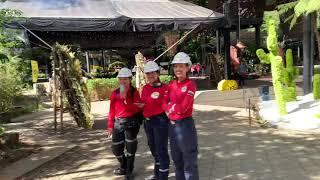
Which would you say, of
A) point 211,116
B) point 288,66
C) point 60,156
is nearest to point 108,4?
point 211,116

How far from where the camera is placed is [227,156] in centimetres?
812

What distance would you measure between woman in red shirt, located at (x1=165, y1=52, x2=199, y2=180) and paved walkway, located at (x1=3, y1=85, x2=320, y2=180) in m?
1.41

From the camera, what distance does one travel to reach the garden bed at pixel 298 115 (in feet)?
33.5

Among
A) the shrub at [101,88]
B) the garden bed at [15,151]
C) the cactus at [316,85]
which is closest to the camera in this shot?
the garden bed at [15,151]

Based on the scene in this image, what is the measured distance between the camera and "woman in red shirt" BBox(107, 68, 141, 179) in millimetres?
6875

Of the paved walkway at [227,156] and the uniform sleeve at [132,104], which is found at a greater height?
the uniform sleeve at [132,104]

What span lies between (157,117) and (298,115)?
5499mm

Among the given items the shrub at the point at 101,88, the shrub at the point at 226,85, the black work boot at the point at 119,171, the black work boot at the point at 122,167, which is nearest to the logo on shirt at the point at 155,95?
the black work boot at the point at 122,167

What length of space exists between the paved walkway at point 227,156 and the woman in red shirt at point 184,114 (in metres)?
1.41

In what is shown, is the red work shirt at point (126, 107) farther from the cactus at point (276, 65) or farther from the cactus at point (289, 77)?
the cactus at point (289, 77)

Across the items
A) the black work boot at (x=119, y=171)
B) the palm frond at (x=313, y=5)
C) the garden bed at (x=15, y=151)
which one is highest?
the palm frond at (x=313, y=5)

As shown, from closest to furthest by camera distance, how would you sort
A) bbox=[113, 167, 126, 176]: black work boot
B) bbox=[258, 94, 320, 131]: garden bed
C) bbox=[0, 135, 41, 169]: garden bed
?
bbox=[113, 167, 126, 176]: black work boot, bbox=[0, 135, 41, 169]: garden bed, bbox=[258, 94, 320, 131]: garden bed

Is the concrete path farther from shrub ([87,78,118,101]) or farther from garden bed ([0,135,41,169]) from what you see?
shrub ([87,78,118,101])

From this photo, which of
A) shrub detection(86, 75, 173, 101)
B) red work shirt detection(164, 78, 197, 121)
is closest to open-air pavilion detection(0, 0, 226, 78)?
shrub detection(86, 75, 173, 101)
